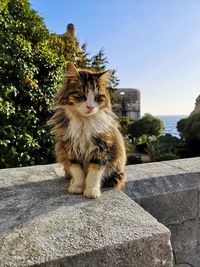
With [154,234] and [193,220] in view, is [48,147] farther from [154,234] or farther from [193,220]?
[154,234]

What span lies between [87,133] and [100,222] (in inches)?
20.7

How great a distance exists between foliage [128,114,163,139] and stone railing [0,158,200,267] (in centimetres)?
801

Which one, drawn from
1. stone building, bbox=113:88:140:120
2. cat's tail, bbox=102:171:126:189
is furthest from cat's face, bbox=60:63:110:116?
stone building, bbox=113:88:140:120

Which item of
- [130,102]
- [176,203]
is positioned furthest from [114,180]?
[130,102]

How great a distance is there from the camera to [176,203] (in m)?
1.78

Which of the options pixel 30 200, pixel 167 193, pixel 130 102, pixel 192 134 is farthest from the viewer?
pixel 130 102

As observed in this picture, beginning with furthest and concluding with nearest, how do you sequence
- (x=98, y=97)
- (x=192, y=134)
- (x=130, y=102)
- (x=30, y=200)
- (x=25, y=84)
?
1. (x=130, y=102)
2. (x=192, y=134)
3. (x=25, y=84)
4. (x=98, y=97)
5. (x=30, y=200)

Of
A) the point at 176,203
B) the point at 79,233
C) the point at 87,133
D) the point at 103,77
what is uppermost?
the point at 103,77

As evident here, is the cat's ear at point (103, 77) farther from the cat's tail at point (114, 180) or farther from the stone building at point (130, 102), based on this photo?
the stone building at point (130, 102)

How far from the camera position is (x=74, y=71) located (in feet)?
5.13

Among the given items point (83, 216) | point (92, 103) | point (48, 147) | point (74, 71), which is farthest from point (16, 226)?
point (48, 147)

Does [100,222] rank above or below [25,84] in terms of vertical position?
below

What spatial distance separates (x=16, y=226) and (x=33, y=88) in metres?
2.78

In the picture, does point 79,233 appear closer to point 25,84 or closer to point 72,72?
point 72,72
